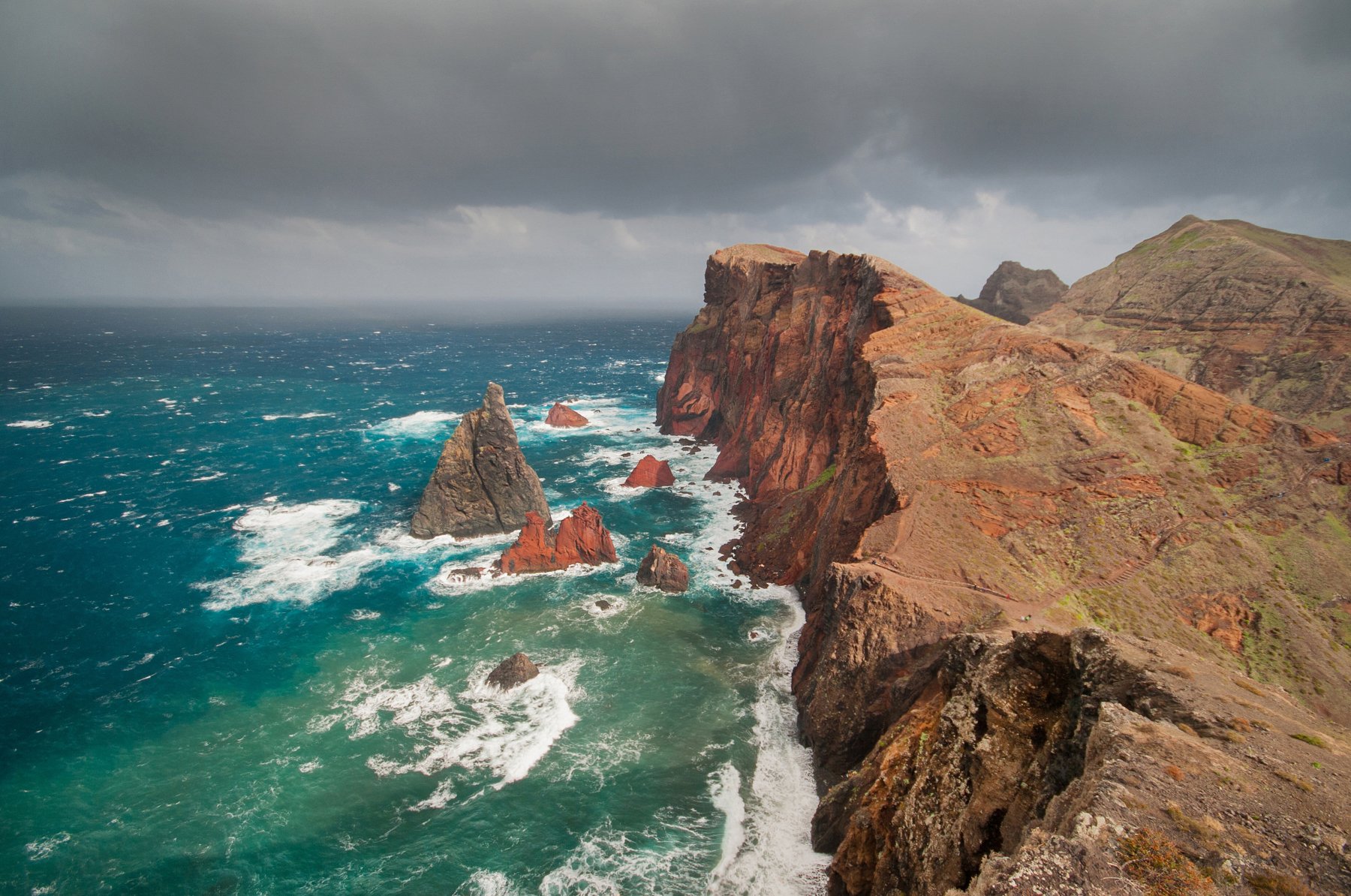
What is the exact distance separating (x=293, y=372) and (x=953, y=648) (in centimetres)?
17741

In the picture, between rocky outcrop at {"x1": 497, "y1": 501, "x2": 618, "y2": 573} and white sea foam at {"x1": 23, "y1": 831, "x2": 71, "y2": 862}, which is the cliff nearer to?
rocky outcrop at {"x1": 497, "y1": 501, "x2": 618, "y2": 573}

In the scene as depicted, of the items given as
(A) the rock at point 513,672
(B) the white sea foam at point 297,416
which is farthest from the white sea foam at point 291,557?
(B) the white sea foam at point 297,416

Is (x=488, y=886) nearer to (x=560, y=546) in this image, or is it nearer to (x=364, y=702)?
(x=364, y=702)

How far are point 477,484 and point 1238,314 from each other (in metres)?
81.4

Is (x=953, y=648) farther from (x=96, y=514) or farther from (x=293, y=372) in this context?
(x=293, y=372)

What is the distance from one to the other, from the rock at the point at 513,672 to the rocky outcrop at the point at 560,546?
45.2 feet

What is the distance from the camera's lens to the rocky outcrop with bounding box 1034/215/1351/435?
53.3 meters

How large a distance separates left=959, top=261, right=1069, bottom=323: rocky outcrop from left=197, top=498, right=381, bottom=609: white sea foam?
125609 millimetres

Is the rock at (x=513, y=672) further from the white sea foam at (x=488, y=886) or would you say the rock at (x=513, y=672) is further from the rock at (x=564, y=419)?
the rock at (x=564, y=419)

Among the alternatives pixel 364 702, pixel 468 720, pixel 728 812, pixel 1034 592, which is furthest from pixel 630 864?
pixel 1034 592

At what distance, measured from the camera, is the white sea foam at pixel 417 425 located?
3780 inches

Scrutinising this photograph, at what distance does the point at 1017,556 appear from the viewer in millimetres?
31234

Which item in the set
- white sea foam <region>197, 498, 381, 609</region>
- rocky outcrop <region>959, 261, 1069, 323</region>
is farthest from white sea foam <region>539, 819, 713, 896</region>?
rocky outcrop <region>959, 261, 1069, 323</region>

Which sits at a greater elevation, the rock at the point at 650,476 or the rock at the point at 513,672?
the rock at the point at 650,476
